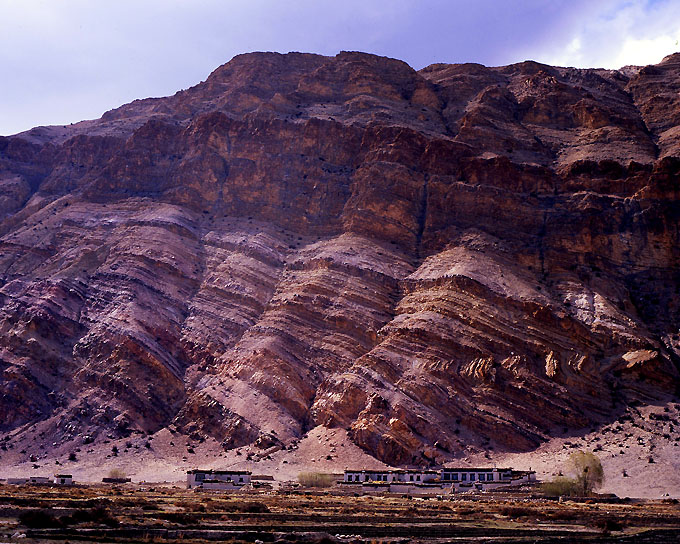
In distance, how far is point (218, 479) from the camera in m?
56.3

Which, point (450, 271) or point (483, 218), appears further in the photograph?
point (483, 218)

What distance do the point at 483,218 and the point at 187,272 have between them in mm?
32102

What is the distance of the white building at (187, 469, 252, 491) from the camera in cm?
5503

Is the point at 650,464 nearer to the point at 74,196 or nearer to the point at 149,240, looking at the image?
the point at 149,240

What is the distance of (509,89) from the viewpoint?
112 metres

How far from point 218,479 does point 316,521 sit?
24.9 m

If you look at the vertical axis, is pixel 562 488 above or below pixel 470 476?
below

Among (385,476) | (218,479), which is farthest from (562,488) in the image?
(218,479)

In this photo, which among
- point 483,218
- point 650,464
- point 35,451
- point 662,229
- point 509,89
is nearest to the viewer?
point 650,464

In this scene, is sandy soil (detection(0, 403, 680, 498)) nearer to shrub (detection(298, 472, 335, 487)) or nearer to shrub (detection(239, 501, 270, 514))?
shrub (detection(298, 472, 335, 487))

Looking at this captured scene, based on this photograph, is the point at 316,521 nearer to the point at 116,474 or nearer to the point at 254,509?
the point at 254,509

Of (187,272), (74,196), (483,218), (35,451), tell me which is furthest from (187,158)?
(35,451)

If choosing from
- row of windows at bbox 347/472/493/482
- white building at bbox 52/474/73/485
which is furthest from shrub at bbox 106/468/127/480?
row of windows at bbox 347/472/493/482

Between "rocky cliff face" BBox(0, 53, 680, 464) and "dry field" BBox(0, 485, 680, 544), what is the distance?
22.6 metres
